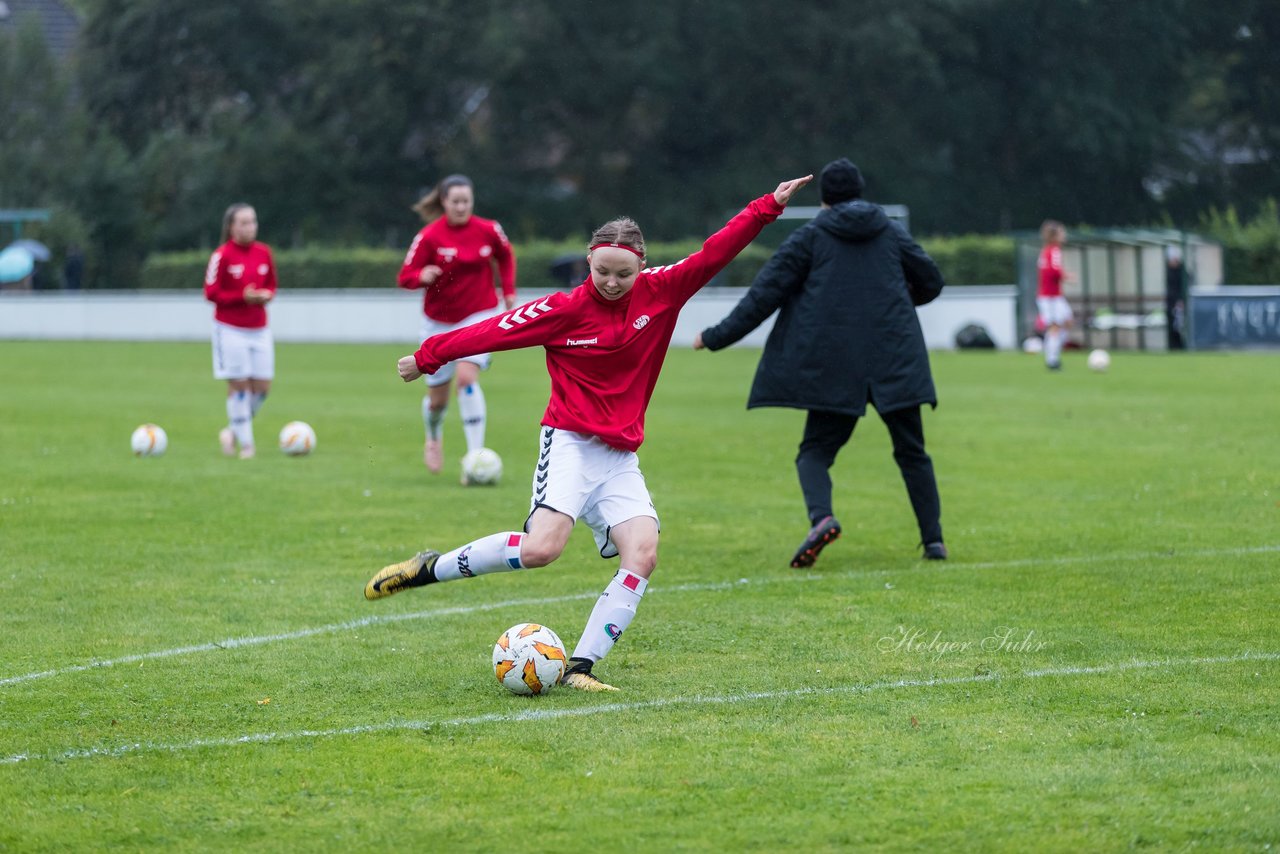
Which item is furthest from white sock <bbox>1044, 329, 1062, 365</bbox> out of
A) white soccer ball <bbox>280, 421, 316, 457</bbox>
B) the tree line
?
the tree line

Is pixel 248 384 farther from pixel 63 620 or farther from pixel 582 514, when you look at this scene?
pixel 582 514

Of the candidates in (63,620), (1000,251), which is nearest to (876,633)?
(63,620)

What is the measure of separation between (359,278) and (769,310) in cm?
3623

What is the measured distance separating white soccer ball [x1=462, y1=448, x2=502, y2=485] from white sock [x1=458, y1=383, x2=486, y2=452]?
0.50 meters

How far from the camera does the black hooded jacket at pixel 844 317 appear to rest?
29.5 ft

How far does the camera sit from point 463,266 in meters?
13.2

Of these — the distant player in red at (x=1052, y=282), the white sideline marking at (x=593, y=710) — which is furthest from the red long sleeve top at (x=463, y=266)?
the distant player in red at (x=1052, y=282)

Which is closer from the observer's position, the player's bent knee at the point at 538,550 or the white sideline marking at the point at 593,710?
the white sideline marking at the point at 593,710

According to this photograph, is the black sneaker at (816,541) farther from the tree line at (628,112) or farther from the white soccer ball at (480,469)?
the tree line at (628,112)

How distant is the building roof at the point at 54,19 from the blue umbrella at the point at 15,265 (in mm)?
19992

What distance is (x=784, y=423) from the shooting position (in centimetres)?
1836

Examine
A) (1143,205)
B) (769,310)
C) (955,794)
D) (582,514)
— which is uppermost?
(1143,205)

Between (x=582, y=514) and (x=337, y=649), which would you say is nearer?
(x=582, y=514)

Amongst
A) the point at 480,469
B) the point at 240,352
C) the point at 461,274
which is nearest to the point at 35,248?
the point at 240,352
